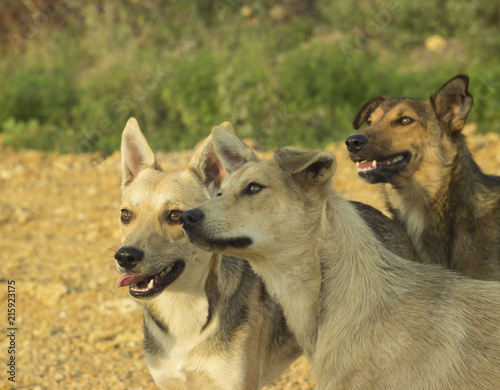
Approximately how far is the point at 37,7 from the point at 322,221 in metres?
20.5

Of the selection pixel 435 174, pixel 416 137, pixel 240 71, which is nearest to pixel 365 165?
pixel 416 137

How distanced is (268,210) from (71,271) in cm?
507

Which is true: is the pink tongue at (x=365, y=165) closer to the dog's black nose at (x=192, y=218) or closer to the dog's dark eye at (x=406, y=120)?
the dog's dark eye at (x=406, y=120)

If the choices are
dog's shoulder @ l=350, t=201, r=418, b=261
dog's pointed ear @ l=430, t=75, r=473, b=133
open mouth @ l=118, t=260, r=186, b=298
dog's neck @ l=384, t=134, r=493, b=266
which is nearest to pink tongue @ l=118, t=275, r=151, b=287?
open mouth @ l=118, t=260, r=186, b=298

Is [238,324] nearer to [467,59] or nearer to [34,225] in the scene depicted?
[34,225]

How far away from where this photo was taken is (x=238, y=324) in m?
4.22

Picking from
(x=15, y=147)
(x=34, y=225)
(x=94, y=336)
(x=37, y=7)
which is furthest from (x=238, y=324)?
(x=37, y=7)

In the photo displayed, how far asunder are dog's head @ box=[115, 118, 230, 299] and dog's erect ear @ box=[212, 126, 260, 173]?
1.20ft

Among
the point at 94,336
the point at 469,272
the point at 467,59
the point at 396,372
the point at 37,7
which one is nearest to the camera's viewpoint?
the point at 396,372

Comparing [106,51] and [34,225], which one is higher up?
[106,51]

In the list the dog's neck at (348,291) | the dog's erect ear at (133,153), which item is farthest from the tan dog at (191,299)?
the dog's neck at (348,291)

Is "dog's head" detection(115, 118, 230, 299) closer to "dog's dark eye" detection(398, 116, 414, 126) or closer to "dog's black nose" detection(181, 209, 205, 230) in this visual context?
"dog's black nose" detection(181, 209, 205, 230)

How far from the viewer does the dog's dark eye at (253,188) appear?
361 centimetres

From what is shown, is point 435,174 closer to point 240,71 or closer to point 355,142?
point 355,142
